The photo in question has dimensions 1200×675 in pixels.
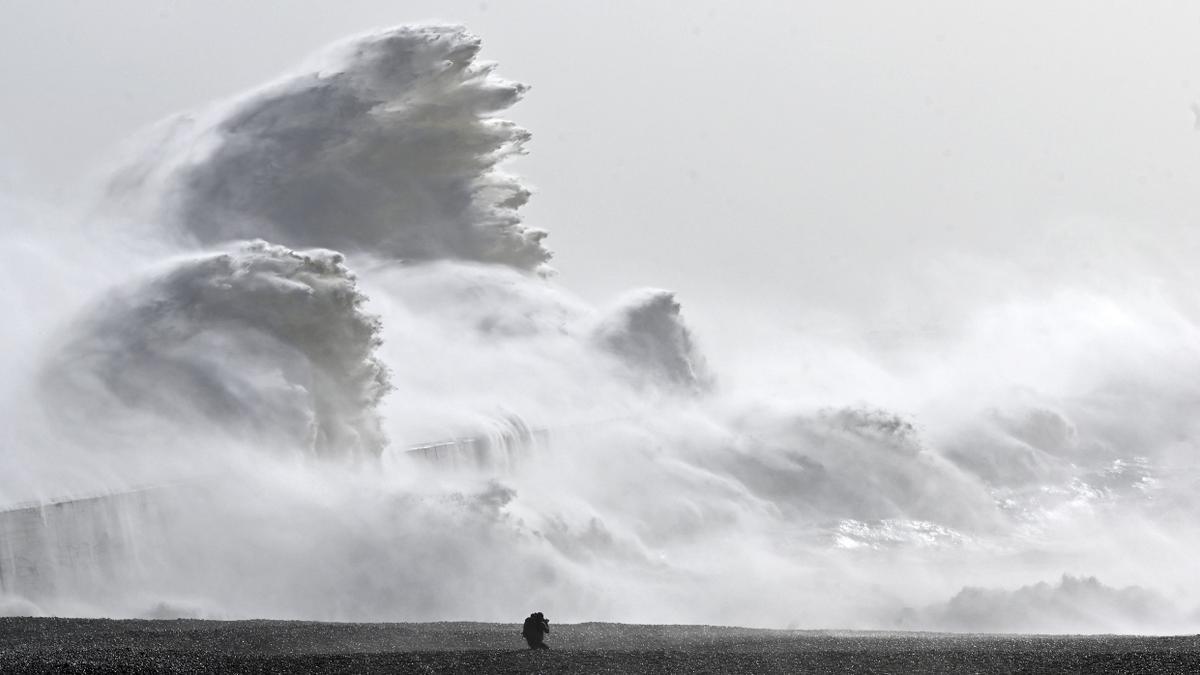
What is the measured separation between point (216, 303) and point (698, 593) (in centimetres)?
715

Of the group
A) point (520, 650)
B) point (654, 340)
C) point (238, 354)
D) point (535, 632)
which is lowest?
point (520, 650)

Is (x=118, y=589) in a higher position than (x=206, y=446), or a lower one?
lower

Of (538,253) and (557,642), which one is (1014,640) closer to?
(557,642)

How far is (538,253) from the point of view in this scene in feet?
101

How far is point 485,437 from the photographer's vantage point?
22.3 meters

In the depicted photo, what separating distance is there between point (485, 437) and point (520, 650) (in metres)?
12.9

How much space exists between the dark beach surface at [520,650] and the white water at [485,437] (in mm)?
2950

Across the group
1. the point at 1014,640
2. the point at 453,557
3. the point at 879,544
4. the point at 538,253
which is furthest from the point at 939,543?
the point at 538,253

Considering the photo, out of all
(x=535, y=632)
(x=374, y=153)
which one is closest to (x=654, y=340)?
(x=374, y=153)

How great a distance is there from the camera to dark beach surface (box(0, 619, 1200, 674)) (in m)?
8.56

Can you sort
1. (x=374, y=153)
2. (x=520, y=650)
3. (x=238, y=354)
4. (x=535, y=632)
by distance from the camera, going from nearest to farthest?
(x=520, y=650) → (x=535, y=632) → (x=238, y=354) → (x=374, y=153)

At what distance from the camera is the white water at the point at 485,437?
1429cm

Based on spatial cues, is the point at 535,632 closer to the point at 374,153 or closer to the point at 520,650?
the point at 520,650

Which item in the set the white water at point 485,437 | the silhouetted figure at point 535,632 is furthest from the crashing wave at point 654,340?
the silhouetted figure at point 535,632
